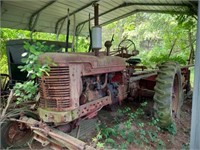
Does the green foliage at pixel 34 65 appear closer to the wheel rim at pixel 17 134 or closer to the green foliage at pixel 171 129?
the wheel rim at pixel 17 134

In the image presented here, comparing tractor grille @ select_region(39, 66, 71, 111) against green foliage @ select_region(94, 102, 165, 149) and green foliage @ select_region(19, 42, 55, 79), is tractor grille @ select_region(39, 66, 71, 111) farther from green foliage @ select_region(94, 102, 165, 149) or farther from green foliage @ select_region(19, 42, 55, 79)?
green foliage @ select_region(94, 102, 165, 149)

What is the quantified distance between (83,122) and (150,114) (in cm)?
151

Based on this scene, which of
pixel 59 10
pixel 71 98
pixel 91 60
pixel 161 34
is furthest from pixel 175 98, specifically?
pixel 161 34

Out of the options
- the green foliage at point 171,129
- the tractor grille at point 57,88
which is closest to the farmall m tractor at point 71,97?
the tractor grille at point 57,88

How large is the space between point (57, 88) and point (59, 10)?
3.50 metres

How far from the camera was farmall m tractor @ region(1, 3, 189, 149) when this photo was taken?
211 cm

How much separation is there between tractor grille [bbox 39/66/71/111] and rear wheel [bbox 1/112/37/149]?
0.50 m

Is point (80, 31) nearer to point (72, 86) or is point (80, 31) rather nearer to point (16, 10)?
point (16, 10)

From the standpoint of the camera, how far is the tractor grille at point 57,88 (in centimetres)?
209

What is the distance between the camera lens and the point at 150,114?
151 inches

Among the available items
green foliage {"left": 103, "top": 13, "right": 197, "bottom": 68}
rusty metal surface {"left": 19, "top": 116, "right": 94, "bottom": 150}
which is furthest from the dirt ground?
green foliage {"left": 103, "top": 13, "right": 197, "bottom": 68}

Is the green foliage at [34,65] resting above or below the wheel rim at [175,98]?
above

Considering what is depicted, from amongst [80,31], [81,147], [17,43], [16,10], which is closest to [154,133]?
[81,147]

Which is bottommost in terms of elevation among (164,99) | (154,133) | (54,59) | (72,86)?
(154,133)
